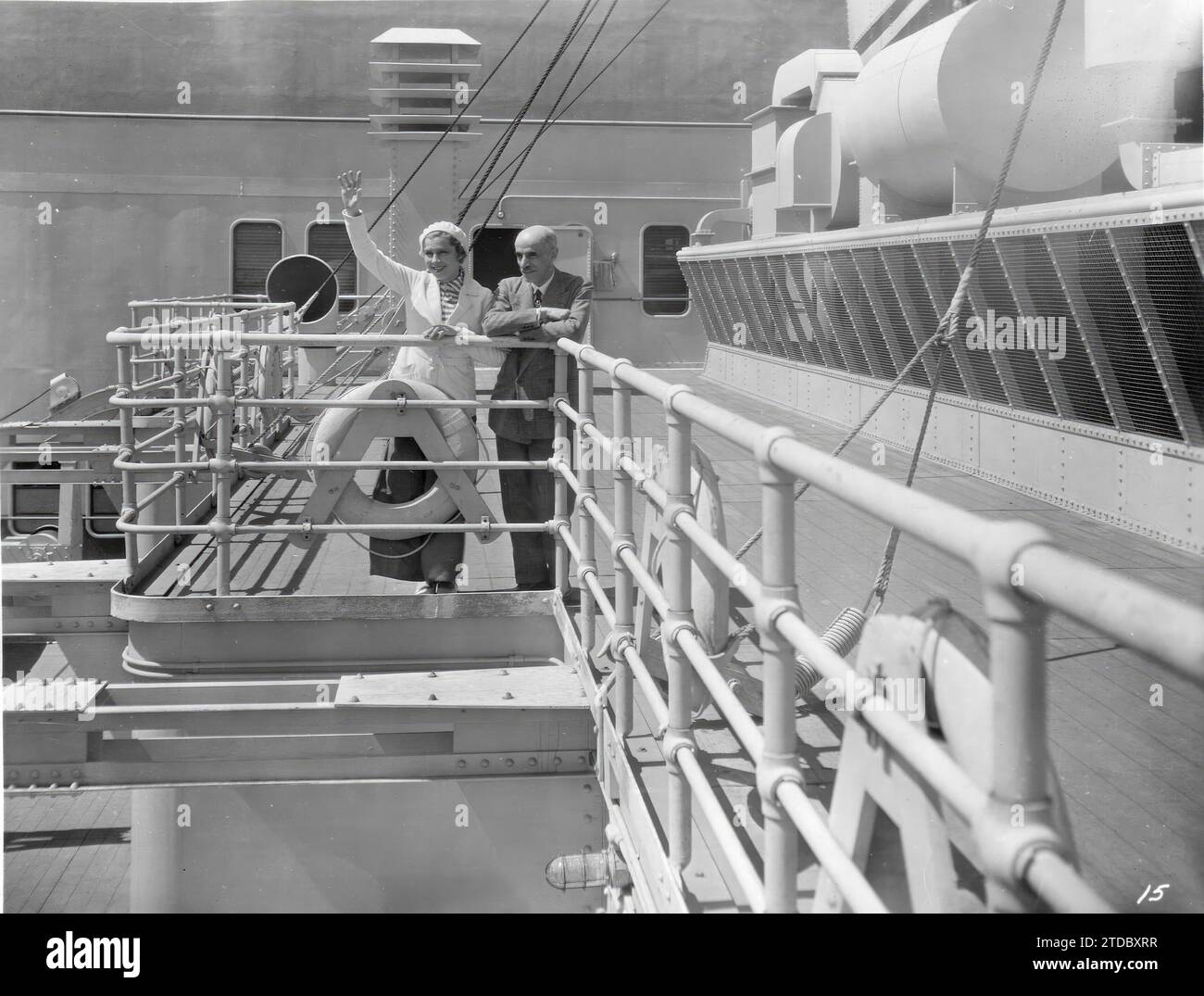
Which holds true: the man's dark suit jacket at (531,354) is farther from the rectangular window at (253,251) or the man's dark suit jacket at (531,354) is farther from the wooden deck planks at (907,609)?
the rectangular window at (253,251)

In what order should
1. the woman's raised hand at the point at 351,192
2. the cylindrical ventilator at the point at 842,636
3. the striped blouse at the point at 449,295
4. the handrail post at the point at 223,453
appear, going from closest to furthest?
1. the cylindrical ventilator at the point at 842,636
2. the handrail post at the point at 223,453
3. the striped blouse at the point at 449,295
4. the woman's raised hand at the point at 351,192

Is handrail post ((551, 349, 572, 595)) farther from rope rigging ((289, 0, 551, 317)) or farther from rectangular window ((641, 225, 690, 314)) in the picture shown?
rectangular window ((641, 225, 690, 314))

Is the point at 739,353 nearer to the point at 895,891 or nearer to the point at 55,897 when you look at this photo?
the point at 55,897

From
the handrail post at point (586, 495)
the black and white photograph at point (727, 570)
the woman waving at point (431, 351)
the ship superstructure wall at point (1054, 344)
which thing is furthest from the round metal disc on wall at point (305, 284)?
the handrail post at point (586, 495)

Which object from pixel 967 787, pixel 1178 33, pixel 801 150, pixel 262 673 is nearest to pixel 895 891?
pixel 967 787

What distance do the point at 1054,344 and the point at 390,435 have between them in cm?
358

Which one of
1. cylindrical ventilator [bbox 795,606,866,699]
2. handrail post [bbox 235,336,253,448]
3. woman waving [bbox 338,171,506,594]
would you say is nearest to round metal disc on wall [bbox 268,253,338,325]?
handrail post [bbox 235,336,253,448]

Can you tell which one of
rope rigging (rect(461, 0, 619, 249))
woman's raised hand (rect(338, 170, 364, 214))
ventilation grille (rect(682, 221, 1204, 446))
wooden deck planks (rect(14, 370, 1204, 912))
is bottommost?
wooden deck planks (rect(14, 370, 1204, 912))

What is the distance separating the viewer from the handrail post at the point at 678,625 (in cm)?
271

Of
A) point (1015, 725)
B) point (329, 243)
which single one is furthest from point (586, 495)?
point (329, 243)

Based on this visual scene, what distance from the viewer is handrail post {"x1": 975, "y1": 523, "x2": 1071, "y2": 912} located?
116 cm

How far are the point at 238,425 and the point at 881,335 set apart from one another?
16.1 ft

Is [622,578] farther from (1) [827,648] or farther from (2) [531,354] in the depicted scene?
(2) [531,354]

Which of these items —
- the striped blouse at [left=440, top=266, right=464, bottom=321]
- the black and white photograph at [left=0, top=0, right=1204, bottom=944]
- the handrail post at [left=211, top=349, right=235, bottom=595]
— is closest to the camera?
the black and white photograph at [left=0, top=0, right=1204, bottom=944]
